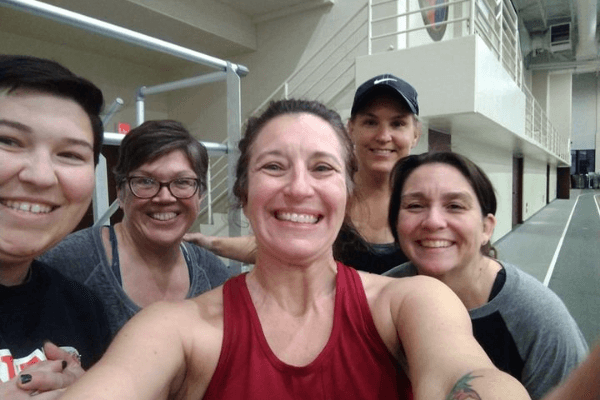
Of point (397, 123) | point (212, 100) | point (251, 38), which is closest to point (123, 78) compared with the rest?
point (212, 100)

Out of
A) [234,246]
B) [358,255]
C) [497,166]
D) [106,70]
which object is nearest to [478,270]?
[358,255]

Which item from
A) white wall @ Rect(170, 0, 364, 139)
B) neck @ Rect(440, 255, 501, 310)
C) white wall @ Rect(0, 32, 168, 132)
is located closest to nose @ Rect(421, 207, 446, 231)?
neck @ Rect(440, 255, 501, 310)

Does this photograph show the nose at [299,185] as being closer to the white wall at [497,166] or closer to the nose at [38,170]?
the nose at [38,170]

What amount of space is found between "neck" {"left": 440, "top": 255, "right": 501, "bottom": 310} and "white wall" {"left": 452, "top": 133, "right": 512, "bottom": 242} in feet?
12.9

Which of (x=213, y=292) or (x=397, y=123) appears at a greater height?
(x=397, y=123)

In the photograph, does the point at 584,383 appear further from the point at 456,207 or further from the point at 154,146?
the point at 154,146

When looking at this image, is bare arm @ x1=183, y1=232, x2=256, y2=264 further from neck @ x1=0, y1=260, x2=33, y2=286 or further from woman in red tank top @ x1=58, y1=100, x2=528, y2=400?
neck @ x1=0, y1=260, x2=33, y2=286

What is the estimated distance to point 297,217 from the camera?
96 centimetres

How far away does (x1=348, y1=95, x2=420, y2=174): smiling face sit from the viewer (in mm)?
1642

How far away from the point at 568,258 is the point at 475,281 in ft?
18.2

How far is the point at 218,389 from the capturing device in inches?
33.2

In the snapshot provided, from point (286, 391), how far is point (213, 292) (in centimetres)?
30

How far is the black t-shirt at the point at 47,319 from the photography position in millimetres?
812

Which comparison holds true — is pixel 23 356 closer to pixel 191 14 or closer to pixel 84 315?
pixel 84 315
